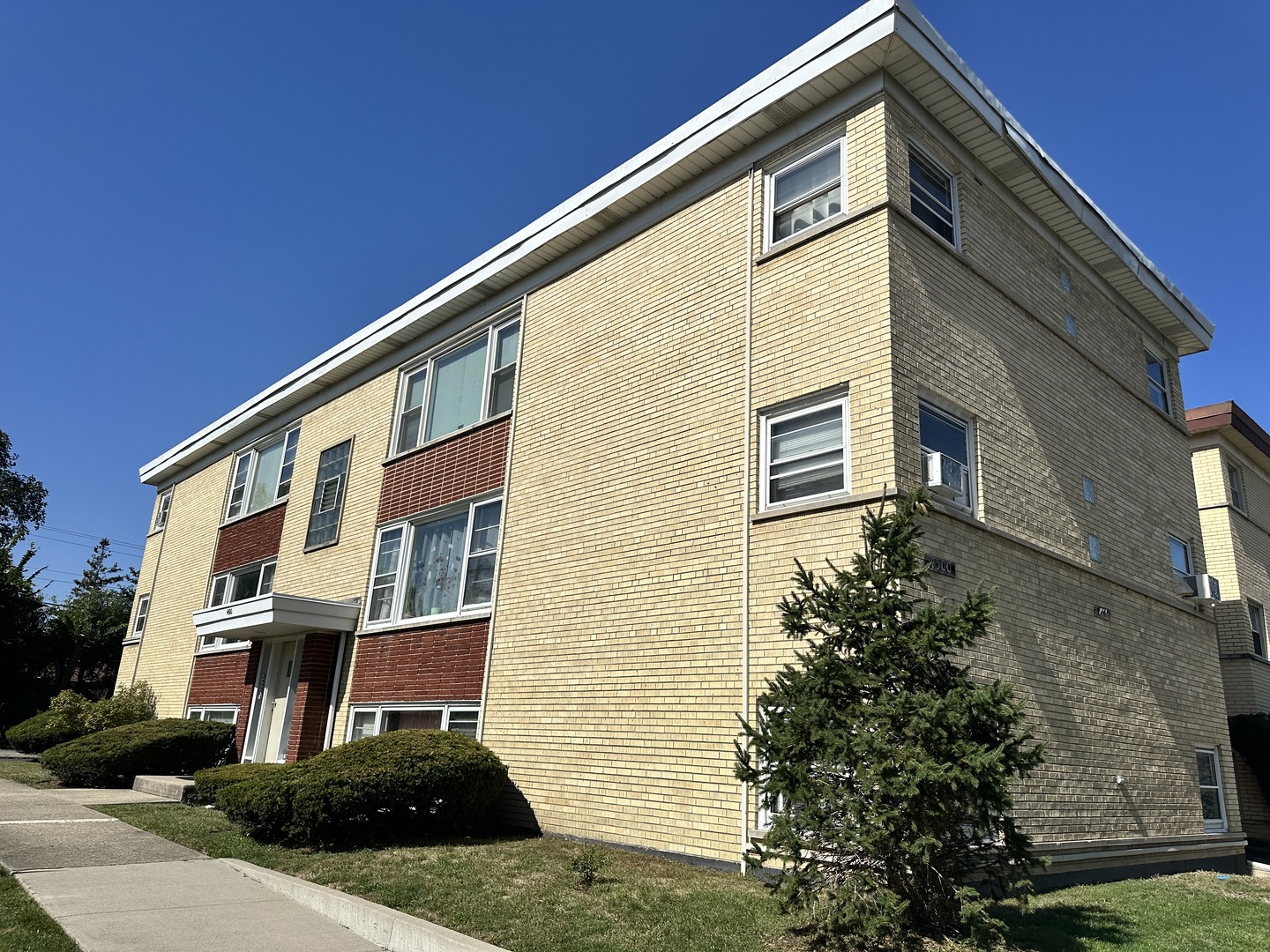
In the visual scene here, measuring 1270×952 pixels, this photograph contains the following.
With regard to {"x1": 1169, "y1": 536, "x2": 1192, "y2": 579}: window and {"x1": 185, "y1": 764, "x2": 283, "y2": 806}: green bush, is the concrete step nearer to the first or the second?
{"x1": 185, "y1": 764, "x2": 283, "y2": 806}: green bush

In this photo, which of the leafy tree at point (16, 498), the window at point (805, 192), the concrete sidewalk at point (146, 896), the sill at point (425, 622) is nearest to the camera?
the concrete sidewalk at point (146, 896)

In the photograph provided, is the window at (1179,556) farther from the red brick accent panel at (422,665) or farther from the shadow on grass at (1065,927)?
the red brick accent panel at (422,665)

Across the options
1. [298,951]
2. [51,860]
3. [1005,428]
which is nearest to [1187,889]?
[1005,428]

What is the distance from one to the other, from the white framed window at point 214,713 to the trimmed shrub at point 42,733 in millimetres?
2444

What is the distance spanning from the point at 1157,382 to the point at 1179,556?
10.6 ft

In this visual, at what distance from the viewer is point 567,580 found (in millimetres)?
11969

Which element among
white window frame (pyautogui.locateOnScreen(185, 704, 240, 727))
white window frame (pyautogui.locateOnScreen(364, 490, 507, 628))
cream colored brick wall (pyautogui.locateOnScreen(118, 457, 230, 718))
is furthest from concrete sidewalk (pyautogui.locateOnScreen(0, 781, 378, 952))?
cream colored brick wall (pyautogui.locateOnScreen(118, 457, 230, 718))

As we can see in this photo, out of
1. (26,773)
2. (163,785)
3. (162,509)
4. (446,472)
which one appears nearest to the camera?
(163,785)

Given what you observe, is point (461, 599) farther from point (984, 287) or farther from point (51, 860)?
point (984, 287)

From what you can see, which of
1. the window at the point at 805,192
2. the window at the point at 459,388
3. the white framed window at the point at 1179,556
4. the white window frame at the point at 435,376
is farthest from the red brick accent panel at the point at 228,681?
the white framed window at the point at 1179,556

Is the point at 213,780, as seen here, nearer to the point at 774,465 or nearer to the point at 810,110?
the point at 774,465

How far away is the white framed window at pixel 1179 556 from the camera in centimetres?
1423

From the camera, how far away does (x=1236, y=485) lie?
837 inches

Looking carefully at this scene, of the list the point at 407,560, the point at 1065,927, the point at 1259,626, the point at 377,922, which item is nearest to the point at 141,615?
the point at 407,560
